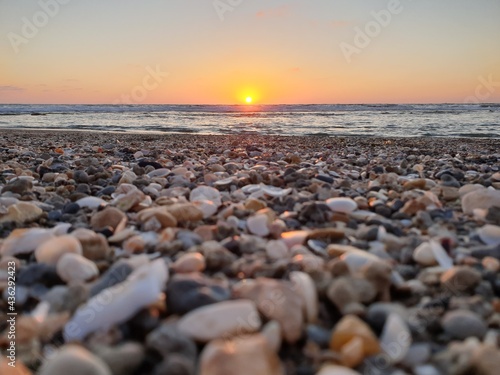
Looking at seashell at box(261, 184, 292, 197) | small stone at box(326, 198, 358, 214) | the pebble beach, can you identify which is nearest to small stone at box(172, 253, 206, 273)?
the pebble beach

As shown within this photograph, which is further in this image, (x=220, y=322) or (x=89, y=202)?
(x=89, y=202)

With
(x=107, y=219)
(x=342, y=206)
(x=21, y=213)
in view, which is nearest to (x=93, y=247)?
(x=107, y=219)

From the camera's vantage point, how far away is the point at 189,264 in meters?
1.42

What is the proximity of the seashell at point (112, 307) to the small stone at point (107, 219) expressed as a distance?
973mm

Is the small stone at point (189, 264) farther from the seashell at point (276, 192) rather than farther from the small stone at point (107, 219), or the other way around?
the seashell at point (276, 192)

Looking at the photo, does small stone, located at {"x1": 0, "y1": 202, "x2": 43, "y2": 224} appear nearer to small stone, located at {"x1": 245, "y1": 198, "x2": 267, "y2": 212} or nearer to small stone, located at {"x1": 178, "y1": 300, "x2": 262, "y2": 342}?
small stone, located at {"x1": 245, "y1": 198, "x2": 267, "y2": 212}

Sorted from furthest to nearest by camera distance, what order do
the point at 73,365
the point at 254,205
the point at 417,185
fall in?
the point at 417,185
the point at 254,205
the point at 73,365

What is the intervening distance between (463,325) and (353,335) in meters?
0.34

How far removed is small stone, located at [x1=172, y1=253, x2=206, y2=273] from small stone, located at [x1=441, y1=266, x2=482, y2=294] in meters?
0.87

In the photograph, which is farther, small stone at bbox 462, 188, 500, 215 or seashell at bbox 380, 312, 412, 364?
small stone at bbox 462, 188, 500, 215

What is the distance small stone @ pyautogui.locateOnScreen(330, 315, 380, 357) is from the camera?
1.00 metres

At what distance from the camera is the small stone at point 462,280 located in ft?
4.31

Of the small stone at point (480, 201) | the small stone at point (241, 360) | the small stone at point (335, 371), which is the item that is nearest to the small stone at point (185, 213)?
the small stone at point (241, 360)

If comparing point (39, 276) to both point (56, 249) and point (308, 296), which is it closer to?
point (56, 249)
